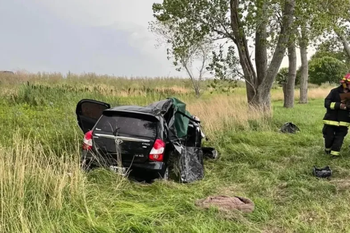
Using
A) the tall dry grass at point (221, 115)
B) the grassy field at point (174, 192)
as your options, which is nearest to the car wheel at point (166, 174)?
the grassy field at point (174, 192)

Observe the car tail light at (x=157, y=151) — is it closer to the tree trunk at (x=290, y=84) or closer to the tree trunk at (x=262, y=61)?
the tree trunk at (x=262, y=61)

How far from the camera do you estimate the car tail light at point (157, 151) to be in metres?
→ 5.77

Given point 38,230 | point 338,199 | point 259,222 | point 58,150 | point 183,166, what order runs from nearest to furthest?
point 38,230, point 259,222, point 338,199, point 183,166, point 58,150

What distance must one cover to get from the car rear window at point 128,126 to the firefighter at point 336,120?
13.2 ft

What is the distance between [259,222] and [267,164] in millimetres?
3043

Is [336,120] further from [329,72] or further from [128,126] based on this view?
[329,72]

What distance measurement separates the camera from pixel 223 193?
5.59 meters

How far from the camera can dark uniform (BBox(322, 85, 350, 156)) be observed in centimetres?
741

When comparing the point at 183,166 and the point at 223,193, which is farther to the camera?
the point at 183,166

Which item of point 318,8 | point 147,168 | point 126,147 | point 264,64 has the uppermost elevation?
point 318,8

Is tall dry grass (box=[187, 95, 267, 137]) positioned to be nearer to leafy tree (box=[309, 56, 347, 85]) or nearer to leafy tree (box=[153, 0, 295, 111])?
leafy tree (box=[153, 0, 295, 111])

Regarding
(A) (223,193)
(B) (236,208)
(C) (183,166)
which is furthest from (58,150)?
(B) (236,208)

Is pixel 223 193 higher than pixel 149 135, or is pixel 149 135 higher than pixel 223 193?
pixel 149 135

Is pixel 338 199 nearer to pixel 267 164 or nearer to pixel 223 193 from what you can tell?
pixel 223 193
